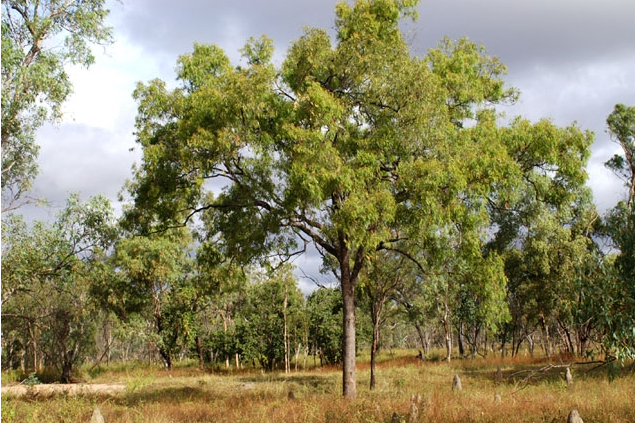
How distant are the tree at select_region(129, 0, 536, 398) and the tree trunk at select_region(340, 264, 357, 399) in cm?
4

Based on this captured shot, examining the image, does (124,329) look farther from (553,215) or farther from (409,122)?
(553,215)

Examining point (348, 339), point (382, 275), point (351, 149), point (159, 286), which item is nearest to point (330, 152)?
point (351, 149)

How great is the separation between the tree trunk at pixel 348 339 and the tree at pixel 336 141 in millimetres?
42

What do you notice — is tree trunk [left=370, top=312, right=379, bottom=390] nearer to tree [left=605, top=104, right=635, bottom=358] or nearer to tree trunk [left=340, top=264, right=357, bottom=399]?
tree trunk [left=340, top=264, right=357, bottom=399]

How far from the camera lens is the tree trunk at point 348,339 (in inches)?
624

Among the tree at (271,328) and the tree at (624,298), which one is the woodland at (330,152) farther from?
the tree at (271,328)

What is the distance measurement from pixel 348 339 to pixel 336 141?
6382mm

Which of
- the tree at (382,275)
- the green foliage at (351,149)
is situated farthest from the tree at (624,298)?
the tree at (382,275)

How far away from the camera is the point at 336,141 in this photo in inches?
587

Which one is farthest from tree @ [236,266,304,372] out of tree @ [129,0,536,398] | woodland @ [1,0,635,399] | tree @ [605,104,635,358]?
tree @ [605,104,635,358]

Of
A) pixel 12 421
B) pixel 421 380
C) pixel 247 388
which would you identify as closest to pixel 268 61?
pixel 12 421

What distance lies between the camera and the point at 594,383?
1683 cm

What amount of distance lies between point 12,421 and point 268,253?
8.80 meters

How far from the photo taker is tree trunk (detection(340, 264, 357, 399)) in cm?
1585
